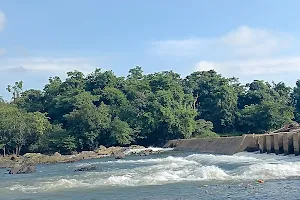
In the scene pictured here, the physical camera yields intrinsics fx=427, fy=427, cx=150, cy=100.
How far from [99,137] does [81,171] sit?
90.5ft

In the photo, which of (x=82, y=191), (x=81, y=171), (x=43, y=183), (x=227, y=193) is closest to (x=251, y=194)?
(x=227, y=193)

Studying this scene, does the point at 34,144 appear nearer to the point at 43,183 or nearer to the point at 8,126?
the point at 8,126

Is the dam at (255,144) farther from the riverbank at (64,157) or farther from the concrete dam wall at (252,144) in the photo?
the riverbank at (64,157)

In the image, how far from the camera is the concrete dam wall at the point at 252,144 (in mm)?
31953

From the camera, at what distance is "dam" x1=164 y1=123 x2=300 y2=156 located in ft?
105

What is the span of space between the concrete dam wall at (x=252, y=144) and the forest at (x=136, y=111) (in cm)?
Answer: 883

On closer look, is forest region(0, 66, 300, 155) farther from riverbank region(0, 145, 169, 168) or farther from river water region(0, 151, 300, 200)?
river water region(0, 151, 300, 200)

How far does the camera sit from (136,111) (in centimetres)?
6241

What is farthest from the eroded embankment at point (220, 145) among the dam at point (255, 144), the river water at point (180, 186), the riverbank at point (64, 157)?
the river water at point (180, 186)

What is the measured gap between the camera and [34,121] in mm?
58438

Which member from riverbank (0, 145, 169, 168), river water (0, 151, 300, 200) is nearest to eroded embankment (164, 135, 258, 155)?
riverbank (0, 145, 169, 168)

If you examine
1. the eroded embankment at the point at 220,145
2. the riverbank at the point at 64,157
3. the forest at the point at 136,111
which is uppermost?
the forest at the point at 136,111

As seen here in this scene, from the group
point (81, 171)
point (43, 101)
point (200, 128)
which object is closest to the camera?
point (81, 171)

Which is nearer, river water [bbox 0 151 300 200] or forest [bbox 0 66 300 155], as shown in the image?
river water [bbox 0 151 300 200]
